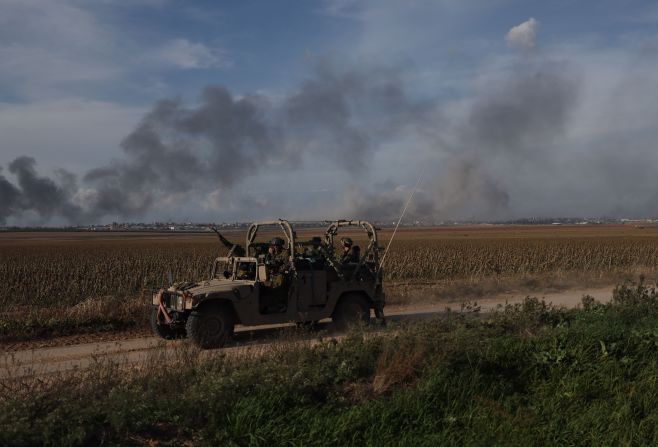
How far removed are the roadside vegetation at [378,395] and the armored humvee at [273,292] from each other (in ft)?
9.19

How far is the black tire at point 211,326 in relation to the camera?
438 inches

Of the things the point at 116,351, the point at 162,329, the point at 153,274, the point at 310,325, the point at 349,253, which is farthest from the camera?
the point at 153,274

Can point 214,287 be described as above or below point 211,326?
above

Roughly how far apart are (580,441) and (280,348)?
3769mm

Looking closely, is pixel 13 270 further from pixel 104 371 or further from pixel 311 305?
pixel 104 371

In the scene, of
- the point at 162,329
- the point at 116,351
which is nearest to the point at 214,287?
the point at 162,329

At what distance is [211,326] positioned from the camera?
11352 millimetres

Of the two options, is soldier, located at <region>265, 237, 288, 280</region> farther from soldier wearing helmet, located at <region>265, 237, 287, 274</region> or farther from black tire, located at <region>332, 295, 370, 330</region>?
black tire, located at <region>332, 295, 370, 330</region>

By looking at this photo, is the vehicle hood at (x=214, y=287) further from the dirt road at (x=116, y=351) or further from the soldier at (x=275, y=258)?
the dirt road at (x=116, y=351)

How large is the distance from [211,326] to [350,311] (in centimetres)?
315

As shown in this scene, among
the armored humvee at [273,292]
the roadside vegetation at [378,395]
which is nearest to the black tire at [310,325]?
the armored humvee at [273,292]

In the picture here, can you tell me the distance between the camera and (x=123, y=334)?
13.1m

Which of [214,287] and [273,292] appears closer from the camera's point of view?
[214,287]

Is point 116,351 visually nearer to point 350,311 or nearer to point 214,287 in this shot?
point 214,287
